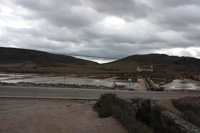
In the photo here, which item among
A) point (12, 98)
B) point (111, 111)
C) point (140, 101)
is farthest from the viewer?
point (12, 98)

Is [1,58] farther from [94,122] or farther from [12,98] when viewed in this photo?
[94,122]

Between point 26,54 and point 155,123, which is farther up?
point 26,54

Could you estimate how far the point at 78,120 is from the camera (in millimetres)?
8164

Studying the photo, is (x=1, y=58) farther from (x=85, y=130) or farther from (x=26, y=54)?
(x=85, y=130)

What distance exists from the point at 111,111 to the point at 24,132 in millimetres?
4087

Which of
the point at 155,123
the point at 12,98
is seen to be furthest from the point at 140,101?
the point at 12,98

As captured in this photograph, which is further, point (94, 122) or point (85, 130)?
point (94, 122)

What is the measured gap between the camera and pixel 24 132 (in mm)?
6508

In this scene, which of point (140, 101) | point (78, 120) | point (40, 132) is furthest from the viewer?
point (140, 101)

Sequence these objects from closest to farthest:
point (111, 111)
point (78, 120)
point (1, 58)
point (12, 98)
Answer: point (78, 120) < point (111, 111) < point (12, 98) < point (1, 58)

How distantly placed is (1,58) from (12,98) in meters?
102

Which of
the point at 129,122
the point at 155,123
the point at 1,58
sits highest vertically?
the point at 1,58

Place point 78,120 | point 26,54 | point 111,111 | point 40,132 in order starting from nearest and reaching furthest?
point 40,132
point 78,120
point 111,111
point 26,54

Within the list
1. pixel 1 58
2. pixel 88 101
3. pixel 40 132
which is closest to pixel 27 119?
pixel 40 132
